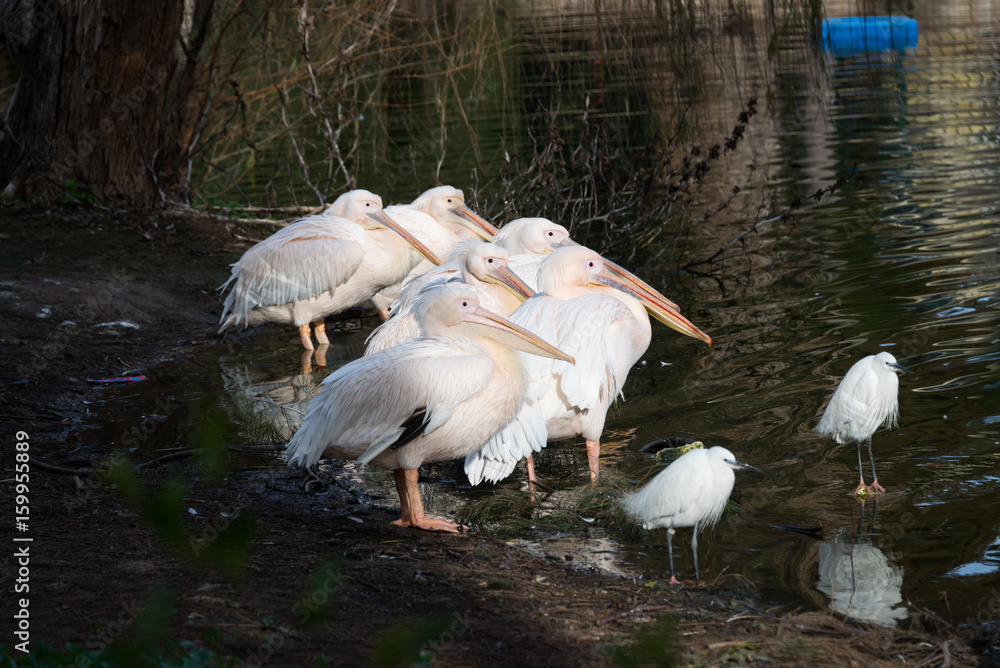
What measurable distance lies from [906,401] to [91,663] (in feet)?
15.8

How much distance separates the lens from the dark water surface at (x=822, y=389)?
394 cm

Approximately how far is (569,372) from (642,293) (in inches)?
43.2

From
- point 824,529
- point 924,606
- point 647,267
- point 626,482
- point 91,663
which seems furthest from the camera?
point 647,267

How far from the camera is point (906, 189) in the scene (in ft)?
38.5

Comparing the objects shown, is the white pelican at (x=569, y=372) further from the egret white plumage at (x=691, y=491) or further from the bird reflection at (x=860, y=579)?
the bird reflection at (x=860, y=579)

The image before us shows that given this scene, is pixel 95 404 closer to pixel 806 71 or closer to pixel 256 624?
pixel 256 624

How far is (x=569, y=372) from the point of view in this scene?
4.85 meters

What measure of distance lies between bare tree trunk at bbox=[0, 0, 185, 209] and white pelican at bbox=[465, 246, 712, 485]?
6.15 m

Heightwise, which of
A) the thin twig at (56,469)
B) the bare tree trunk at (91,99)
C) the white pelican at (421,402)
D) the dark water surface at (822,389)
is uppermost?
the bare tree trunk at (91,99)

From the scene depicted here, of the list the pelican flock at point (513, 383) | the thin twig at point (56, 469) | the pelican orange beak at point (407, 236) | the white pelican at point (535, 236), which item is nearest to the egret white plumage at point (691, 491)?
the pelican flock at point (513, 383)

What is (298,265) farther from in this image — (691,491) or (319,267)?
(691,491)

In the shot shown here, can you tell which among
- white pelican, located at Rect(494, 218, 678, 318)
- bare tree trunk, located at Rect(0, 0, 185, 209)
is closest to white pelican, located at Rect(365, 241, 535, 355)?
white pelican, located at Rect(494, 218, 678, 318)

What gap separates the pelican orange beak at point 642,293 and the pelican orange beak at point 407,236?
2.09 m

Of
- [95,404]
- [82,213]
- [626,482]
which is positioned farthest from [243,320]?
[626,482]
